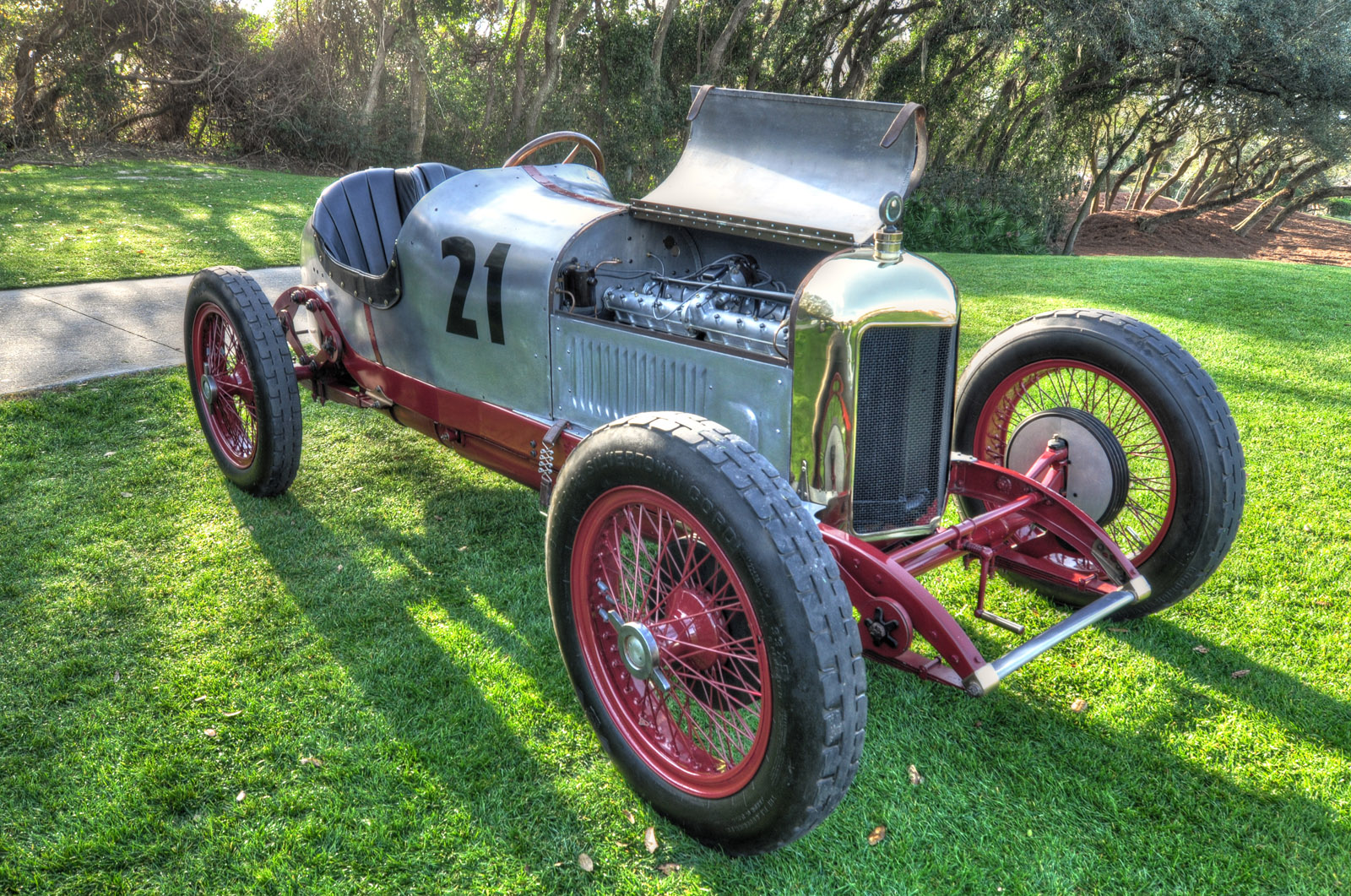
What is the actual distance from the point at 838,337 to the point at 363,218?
290 cm

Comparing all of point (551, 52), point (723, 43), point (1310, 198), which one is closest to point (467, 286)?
point (551, 52)

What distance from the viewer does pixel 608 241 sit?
10.5 feet

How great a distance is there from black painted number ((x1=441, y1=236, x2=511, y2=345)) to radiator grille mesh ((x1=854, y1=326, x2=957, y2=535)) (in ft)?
4.72

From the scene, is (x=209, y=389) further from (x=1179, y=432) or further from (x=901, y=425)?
(x=1179, y=432)

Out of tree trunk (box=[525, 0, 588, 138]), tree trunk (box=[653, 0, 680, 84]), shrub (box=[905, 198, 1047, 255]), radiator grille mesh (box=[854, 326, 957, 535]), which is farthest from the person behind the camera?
tree trunk (box=[653, 0, 680, 84])

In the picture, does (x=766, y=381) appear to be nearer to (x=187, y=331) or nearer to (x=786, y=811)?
(x=786, y=811)

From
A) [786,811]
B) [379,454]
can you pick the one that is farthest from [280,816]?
[379,454]

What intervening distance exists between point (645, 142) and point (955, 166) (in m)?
6.00

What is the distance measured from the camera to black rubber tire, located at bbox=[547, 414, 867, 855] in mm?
1774

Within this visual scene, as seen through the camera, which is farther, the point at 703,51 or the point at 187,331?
the point at 703,51

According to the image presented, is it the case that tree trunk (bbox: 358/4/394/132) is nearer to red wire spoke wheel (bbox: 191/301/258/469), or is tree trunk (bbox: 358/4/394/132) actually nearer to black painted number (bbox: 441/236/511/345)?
red wire spoke wheel (bbox: 191/301/258/469)

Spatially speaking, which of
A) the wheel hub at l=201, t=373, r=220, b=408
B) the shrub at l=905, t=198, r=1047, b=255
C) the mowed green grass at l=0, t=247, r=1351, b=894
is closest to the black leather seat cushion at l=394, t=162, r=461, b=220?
the wheel hub at l=201, t=373, r=220, b=408

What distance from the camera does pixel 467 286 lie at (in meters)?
3.29

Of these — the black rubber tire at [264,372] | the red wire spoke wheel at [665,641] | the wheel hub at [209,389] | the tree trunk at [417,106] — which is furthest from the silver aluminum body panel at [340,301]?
the tree trunk at [417,106]
